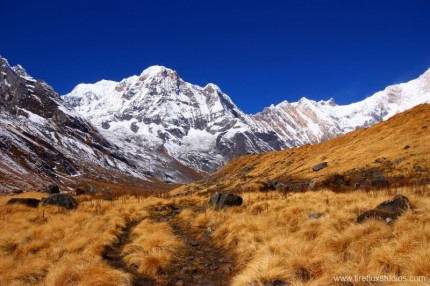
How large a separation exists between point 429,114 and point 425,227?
45436mm

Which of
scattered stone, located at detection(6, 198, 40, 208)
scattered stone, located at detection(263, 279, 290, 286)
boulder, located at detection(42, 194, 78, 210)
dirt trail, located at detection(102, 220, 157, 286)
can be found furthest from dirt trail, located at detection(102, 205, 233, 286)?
scattered stone, located at detection(6, 198, 40, 208)

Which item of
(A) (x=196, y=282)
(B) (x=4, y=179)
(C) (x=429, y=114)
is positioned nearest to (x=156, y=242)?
(A) (x=196, y=282)

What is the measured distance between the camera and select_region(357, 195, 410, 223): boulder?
452 inches

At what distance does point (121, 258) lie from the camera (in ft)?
43.6

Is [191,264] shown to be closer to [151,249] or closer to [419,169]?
[151,249]

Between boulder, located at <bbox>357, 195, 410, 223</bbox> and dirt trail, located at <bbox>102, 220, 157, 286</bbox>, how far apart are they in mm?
7501

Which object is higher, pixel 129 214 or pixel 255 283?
pixel 129 214

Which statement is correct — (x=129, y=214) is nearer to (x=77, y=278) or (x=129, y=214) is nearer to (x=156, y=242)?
(x=156, y=242)

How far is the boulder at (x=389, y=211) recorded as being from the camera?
11477 mm

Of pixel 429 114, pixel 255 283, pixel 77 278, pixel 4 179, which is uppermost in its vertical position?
pixel 4 179

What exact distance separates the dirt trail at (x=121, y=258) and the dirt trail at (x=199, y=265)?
53cm

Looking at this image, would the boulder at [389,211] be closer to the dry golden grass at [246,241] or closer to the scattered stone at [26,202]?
the dry golden grass at [246,241]

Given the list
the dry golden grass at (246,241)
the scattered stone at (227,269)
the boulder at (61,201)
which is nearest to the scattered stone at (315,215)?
the dry golden grass at (246,241)

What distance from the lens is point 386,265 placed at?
8.77m
